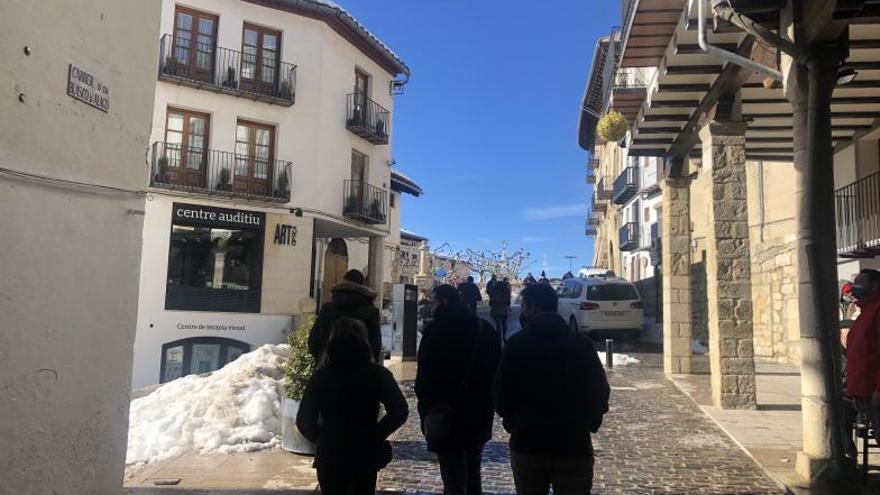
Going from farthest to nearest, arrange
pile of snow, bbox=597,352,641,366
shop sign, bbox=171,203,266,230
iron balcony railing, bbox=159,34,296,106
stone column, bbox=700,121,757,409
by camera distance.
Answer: shop sign, bbox=171,203,266,230, iron balcony railing, bbox=159,34,296,106, pile of snow, bbox=597,352,641,366, stone column, bbox=700,121,757,409

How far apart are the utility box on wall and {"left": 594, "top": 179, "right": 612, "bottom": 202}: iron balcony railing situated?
24.1 meters

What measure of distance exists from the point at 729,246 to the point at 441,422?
6.49 metres

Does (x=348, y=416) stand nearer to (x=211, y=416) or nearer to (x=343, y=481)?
(x=343, y=481)

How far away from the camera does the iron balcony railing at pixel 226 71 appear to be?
69.1 feet

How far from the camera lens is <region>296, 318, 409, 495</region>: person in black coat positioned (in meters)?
3.67

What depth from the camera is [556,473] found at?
3.40 meters

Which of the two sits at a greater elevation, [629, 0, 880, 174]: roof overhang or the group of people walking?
[629, 0, 880, 174]: roof overhang

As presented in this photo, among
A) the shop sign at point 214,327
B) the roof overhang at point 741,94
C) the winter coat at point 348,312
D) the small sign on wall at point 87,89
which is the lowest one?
the shop sign at point 214,327

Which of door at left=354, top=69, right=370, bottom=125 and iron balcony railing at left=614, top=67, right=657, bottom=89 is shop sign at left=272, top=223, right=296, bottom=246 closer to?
door at left=354, top=69, right=370, bottom=125

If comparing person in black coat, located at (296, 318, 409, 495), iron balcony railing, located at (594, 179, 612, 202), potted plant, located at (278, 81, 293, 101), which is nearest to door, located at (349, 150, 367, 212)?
potted plant, located at (278, 81, 293, 101)

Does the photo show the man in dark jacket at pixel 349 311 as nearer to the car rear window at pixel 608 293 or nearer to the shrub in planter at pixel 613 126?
the shrub in planter at pixel 613 126

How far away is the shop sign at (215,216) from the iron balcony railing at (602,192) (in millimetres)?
21115

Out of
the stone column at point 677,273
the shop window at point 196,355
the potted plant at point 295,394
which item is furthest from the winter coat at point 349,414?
the shop window at point 196,355

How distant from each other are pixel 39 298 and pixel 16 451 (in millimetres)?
971
